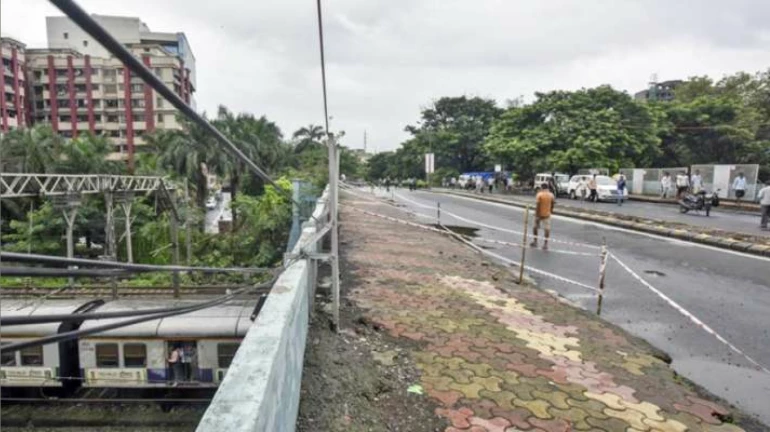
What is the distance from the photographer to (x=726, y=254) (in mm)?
10648

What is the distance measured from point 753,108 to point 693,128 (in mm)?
4251

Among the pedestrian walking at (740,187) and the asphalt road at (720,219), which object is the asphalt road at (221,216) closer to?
the asphalt road at (720,219)

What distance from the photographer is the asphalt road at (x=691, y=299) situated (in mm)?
4602

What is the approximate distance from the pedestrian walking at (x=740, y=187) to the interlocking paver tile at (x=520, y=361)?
20237 millimetres

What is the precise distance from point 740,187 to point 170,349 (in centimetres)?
2466

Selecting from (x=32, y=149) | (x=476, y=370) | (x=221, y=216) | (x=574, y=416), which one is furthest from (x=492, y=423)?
(x=221, y=216)

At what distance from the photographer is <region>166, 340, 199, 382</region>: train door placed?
33.6ft

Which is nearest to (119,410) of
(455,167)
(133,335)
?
(133,335)

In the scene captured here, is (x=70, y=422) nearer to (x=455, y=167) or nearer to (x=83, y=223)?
(x=83, y=223)

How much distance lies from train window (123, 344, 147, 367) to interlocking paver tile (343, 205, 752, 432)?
5985 millimetres

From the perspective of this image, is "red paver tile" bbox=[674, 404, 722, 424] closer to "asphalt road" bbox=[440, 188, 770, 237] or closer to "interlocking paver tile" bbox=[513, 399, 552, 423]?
"interlocking paver tile" bbox=[513, 399, 552, 423]

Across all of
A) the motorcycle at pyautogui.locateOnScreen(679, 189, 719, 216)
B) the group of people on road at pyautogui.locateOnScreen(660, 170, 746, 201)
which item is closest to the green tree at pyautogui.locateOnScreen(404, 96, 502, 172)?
the group of people on road at pyautogui.locateOnScreen(660, 170, 746, 201)

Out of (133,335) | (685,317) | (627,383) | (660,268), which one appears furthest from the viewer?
(133,335)

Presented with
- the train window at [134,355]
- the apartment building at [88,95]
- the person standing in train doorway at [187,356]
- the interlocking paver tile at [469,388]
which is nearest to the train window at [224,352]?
the person standing in train doorway at [187,356]
